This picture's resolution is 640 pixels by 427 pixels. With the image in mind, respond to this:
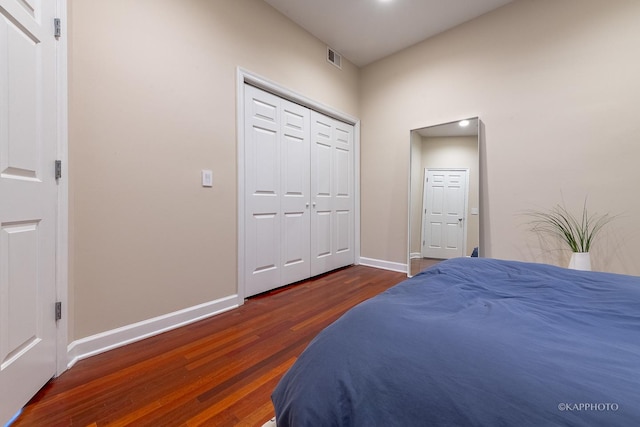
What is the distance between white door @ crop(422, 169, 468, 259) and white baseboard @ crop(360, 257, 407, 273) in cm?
36

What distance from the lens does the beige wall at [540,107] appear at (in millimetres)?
2016

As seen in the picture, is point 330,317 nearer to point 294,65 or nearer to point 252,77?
point 252,77

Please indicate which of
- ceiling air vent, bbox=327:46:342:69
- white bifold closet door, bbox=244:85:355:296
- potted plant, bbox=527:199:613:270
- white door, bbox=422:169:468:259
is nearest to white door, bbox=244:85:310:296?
white bifold closet door, bbox=244:85:355:296

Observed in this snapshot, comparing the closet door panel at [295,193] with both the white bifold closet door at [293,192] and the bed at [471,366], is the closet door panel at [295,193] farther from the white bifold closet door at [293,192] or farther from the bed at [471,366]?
the bed at [471,366]

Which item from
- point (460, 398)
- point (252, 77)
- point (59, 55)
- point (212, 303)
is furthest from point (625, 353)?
point (252, 77)

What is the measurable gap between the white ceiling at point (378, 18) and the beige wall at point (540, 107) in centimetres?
17

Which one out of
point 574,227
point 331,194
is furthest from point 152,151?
point 574,227

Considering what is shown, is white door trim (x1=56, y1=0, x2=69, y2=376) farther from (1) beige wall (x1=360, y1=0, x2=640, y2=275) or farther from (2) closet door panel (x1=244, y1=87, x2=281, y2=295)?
(1) beige wall (x1=360, y1=0, x2=640, y2=275)

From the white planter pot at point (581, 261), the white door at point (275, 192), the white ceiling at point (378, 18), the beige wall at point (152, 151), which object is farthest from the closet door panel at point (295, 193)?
the white planter pot at point (581, 261)

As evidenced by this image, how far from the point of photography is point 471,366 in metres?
0.51

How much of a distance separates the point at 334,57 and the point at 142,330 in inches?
141

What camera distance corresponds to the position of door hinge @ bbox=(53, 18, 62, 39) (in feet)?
4.36

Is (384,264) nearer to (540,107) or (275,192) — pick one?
(275,192)

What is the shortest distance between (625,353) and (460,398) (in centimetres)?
43
